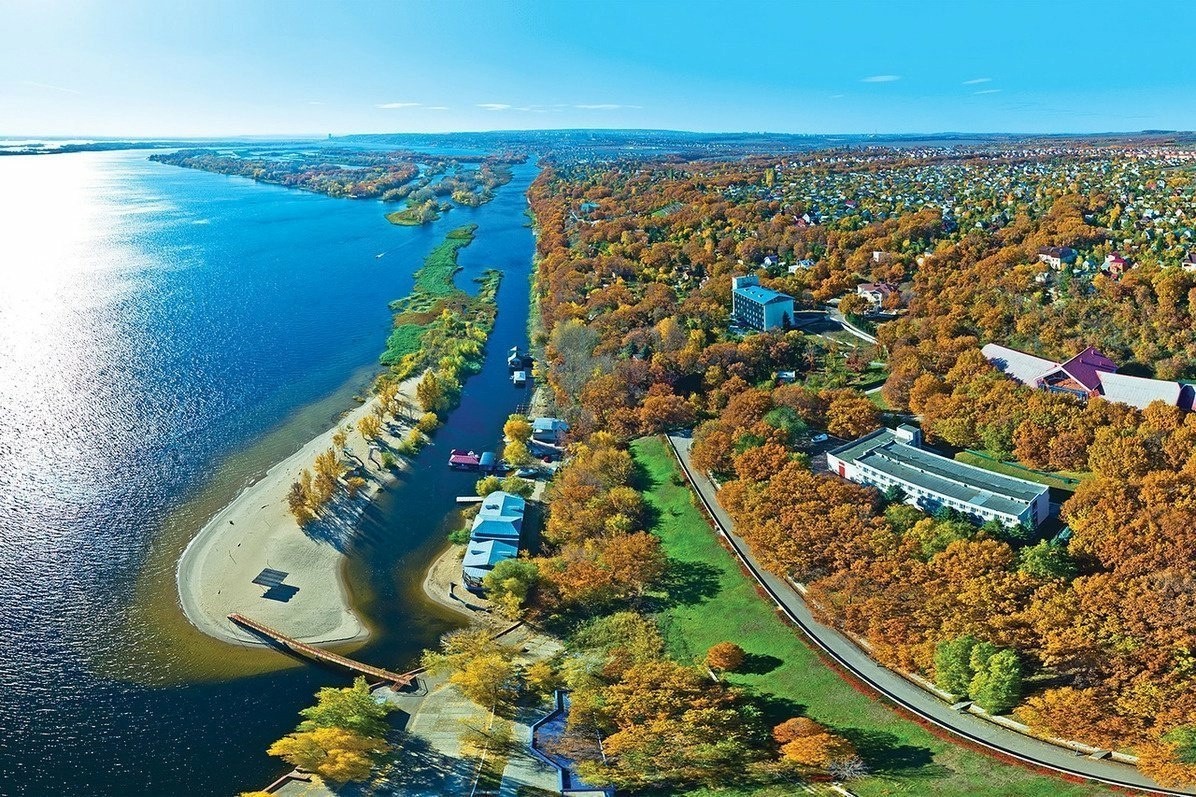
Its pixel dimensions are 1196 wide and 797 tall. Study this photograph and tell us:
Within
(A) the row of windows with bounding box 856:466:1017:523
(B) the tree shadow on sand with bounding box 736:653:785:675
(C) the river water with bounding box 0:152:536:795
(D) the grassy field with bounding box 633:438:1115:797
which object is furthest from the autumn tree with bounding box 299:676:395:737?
(A) the row of windows with bounding box 856:466:1017:523

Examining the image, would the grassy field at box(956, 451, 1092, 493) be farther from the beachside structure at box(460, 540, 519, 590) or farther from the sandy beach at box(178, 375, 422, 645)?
the sandy beach at box(178, 375, 422, 645)

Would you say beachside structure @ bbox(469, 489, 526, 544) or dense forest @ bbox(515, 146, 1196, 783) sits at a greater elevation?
dense forest @ bbox(515, 146, 1196, 783)

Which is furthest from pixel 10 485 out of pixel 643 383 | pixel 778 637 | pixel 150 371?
pixel 778 637

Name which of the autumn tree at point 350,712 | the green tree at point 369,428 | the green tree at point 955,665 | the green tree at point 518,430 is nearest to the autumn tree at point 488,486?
the green tree at point 518,430

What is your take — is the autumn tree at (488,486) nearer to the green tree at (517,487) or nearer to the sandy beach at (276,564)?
the green tree at (517,487)

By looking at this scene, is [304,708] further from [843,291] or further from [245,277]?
[245,277]

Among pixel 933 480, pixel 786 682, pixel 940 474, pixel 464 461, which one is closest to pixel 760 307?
pixel 940 474
